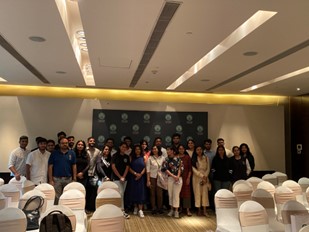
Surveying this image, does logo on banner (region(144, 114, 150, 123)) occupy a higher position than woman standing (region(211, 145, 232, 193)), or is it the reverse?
logo on banner (region(144, 114, 150, 123))

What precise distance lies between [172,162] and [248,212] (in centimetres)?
357

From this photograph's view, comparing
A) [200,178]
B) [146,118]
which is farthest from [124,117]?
[200,178]

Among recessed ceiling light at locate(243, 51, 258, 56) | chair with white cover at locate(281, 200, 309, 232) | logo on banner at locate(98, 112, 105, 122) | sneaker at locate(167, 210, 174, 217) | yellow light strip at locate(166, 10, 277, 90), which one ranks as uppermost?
yellow light strip at locate(166, 10, 277, 90)

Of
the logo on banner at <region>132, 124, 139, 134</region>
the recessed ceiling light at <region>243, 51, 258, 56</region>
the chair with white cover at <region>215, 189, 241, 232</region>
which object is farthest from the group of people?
the recessed ceiling light at <region>243, 51, 258, 56</region>

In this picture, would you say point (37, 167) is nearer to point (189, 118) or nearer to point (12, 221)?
point (12, 221)

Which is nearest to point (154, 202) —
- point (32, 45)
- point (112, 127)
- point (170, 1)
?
point (112, 127)

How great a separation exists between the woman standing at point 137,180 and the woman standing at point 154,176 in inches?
6.7

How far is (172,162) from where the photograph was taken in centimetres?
715

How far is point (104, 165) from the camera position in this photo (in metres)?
7.40

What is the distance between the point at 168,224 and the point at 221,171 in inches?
77.6

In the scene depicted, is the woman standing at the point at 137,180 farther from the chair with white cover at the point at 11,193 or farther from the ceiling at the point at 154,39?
the chair with white cover at the point at 11,193

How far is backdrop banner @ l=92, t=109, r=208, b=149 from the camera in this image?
341 inches

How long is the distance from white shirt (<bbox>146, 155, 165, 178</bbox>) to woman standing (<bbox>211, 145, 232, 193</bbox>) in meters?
1.41

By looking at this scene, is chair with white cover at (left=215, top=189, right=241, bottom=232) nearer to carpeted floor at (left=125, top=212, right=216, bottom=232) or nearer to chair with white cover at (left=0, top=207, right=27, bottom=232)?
carpeted floor at (left=125, top=212, right=216, bottom=232)
